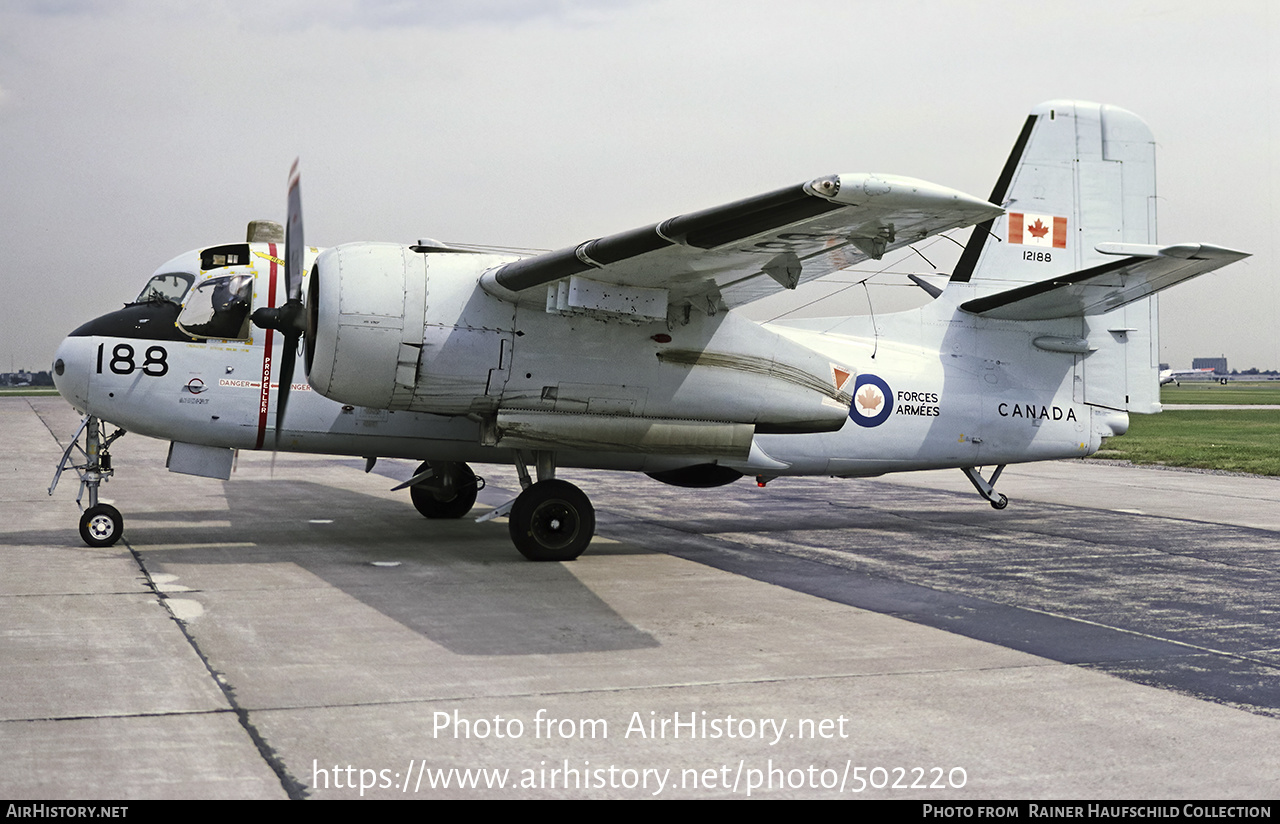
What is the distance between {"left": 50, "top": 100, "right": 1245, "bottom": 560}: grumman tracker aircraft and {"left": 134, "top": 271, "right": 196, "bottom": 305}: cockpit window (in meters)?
0.02

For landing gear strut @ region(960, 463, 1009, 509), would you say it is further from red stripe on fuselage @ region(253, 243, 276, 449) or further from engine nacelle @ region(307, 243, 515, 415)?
red stripe on fuselage @ region(253, 243, 276, 449)

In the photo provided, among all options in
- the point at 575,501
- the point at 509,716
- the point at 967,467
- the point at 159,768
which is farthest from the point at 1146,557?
the point at 159,768

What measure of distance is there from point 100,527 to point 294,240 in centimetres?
367

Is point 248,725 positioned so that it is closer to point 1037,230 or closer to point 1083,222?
point 1037,230

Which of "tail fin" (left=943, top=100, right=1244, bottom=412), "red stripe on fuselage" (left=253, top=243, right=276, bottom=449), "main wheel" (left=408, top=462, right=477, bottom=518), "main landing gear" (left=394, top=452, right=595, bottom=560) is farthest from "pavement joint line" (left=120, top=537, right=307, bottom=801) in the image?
"tail fin" (left=943, top=100, right=1244, bottom=412)

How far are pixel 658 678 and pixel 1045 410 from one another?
9.16 meters

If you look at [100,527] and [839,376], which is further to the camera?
[839,376]

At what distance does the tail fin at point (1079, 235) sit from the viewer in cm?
1418

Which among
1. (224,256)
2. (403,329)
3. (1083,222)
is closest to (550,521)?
(403,329)

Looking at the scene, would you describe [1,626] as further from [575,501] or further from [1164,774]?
[1164,774]

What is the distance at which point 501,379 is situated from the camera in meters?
10.4

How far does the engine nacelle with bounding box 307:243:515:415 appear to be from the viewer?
9.88m

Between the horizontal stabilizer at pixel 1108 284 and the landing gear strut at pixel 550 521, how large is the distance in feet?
20.0

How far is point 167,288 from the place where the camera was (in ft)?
37.7
